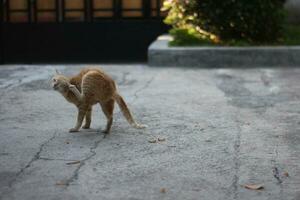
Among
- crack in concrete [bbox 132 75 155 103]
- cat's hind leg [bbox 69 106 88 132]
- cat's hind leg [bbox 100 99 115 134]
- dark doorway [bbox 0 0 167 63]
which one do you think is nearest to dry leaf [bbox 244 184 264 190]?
cat's hind leg [bbox 100 99 115 134]

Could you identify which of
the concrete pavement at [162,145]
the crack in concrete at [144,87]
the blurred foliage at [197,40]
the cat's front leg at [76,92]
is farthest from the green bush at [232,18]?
the cat's front leg at [76,92]

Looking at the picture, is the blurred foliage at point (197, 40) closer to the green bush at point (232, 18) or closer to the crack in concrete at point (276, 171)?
the green bush at point (232, 18)

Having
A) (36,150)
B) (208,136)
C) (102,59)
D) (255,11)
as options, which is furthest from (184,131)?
(102,59)

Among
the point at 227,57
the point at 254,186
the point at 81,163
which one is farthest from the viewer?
the point at 227,57

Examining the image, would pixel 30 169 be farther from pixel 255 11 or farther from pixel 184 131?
pixel 255 11

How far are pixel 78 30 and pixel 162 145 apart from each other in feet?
27.7

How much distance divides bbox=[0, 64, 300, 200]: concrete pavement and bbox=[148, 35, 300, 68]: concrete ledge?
1379 millimetres

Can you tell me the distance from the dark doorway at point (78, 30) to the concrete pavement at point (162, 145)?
4.51 metres

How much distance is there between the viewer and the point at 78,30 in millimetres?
13945

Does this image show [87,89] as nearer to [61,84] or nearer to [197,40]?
[61,84]

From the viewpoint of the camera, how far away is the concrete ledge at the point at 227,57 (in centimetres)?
1084

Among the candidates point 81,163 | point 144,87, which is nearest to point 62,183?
point 81,163

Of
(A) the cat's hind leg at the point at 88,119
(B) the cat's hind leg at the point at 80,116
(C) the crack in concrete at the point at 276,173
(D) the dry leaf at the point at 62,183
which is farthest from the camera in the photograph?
(A) the cat's hind leg at the point at 88,119

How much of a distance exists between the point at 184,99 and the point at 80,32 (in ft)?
20.5
